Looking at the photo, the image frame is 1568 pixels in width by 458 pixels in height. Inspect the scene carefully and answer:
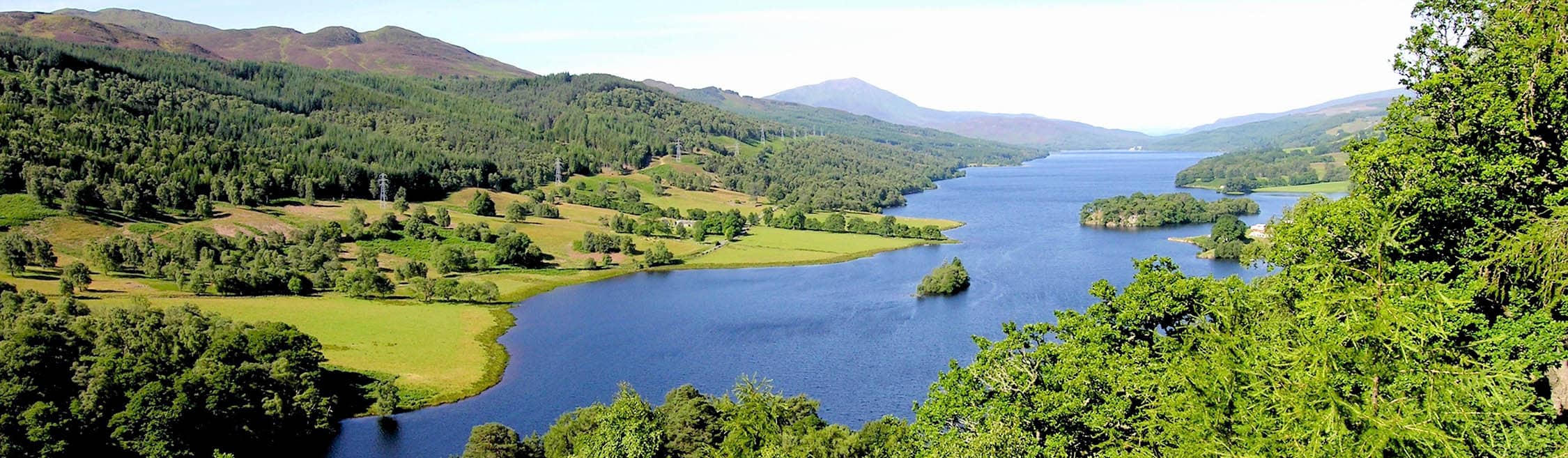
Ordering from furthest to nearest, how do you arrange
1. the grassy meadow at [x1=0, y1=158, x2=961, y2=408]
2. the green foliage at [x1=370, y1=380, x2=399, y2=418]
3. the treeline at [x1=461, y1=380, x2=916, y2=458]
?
the grassy meadow at [x1=0, y1=158, x2=961, y2=408], the green foliage at [x1=370, y1=380, x2=399, y2=418], the treeline at [x1=461, y1=380, x2=916, y2=458]

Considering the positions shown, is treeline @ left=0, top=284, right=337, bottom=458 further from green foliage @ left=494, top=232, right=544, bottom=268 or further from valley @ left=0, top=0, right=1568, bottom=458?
green foliage @ left=494, top=232, right=544, bottom=268

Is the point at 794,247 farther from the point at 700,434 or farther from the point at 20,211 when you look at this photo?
the point at 700,434

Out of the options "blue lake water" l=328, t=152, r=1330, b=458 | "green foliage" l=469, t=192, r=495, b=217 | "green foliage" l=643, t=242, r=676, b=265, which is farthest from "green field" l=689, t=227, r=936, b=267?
"green foliage" l=469, t=192, r=495, b=217

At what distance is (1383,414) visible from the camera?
51.2ft

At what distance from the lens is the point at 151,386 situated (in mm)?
46750

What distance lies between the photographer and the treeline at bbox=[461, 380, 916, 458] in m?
35.4

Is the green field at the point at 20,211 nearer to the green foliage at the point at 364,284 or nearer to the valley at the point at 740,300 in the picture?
the valley at the point at 740,300

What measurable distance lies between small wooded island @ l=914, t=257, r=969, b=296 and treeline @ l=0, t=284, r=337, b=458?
56.3 metres

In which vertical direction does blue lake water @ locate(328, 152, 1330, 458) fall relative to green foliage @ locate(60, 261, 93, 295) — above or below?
below

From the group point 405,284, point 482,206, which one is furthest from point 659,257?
point 482,206

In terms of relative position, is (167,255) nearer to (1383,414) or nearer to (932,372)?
(932,372)

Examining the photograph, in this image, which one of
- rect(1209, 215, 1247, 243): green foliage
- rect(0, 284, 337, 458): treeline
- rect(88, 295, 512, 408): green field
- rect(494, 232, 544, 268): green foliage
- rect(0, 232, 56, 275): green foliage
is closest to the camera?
rect(0, 284, 337, 458): treeline

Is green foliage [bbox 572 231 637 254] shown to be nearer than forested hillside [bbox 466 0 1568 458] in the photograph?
No

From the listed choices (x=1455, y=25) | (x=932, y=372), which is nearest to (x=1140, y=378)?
(x=1455, y=25)
